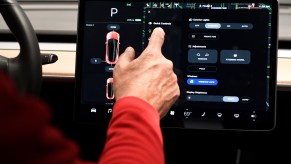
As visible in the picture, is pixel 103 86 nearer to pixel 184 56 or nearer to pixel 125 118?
pixel 184 56

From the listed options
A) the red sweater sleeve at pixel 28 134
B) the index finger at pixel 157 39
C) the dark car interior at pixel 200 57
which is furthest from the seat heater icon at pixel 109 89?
the red sweater sleeve at pixel 28 134

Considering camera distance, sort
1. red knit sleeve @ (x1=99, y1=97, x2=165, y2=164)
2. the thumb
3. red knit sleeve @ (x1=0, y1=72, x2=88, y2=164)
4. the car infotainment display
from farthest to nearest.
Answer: the car infotainment display
the thumb
red knit sleeve @ (x1=99, y1=97, x2=165, y2=164)
red knit sleeve @ (x1=0, y1=72, x2=88, y2=164)

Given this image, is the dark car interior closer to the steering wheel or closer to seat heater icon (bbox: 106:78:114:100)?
seat heater icon (bbox: 106:78:114:100)

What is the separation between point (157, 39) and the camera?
1008 mm

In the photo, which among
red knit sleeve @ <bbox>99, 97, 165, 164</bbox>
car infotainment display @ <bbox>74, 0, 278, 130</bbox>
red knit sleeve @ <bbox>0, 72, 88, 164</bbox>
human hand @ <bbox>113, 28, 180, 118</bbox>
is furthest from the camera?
car infotainment display @ <bbox>74, 0, 278, 130</bbox>

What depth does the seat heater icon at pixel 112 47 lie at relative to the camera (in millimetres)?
1058

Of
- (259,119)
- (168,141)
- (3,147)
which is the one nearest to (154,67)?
(259,119)

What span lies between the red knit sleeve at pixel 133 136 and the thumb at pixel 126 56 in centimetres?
19

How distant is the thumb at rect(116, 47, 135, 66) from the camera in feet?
3.01

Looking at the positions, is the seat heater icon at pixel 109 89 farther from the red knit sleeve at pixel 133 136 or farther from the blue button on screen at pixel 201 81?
the red knit sleeve at pixel 133 136

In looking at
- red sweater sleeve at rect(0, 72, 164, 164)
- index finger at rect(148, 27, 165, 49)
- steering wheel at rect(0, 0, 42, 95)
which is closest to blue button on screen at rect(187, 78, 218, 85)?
index finger at rect(148, 27, 165, 49)

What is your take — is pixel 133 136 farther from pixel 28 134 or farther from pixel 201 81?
pixel 201 81

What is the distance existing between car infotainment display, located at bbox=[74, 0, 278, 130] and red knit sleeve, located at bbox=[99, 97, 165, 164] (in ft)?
1.10

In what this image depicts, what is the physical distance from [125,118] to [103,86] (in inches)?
15.5
